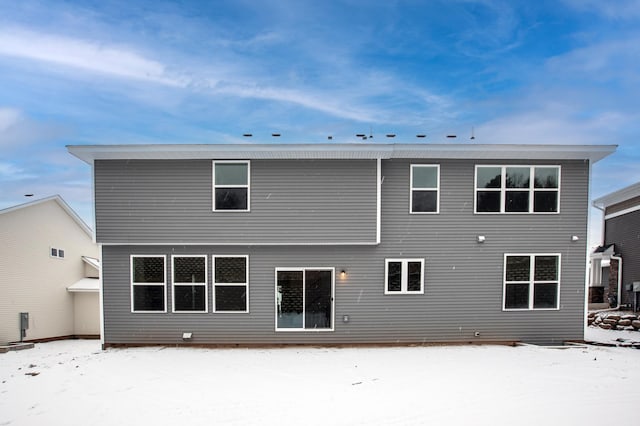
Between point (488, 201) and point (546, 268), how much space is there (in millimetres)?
2221

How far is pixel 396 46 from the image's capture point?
40.1 ft

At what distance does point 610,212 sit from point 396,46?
12504 mm

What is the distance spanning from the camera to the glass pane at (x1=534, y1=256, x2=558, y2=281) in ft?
27.9

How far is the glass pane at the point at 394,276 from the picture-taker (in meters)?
8.36

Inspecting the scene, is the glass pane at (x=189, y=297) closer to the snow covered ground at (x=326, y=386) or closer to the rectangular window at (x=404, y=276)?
the snow covered ground at (x=326, y=386)

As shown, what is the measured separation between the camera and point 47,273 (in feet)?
41.0

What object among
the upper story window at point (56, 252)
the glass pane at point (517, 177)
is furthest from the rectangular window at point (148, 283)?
the glass pane at point (517, 177)

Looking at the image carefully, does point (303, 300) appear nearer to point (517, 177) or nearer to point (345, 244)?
point (345, 244)

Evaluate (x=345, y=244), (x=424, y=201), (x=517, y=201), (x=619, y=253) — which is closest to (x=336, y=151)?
(x=345, y=244)

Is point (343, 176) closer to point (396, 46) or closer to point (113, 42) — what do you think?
point (396, 46)

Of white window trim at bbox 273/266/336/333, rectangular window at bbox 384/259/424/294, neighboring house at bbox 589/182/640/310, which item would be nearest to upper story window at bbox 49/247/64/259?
white window trim at bbox 273/266/336/333

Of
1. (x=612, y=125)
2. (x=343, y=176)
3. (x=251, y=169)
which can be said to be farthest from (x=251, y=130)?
A: (x=612, y=125)

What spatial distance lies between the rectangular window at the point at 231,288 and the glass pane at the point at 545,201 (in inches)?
284

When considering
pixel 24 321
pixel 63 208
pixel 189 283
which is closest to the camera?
pixel 189 283
